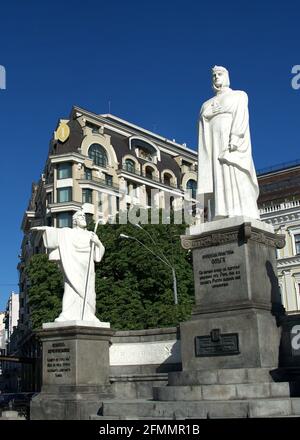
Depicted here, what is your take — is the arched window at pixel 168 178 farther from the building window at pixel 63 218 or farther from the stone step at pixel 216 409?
the stone step at pixel 216 409

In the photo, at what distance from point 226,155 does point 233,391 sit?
477 centimetres

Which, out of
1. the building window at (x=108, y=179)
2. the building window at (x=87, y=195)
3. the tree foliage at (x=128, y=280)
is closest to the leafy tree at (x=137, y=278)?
the tree foliage at (x=128, y=280)

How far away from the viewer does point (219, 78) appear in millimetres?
12617

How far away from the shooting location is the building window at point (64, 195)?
58156 mm

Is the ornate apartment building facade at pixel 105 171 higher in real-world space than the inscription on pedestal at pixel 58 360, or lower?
higher

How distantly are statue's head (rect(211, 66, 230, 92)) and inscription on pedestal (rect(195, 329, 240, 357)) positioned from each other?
17.5ft

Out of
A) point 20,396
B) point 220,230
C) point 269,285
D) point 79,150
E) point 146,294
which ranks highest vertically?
point 79,150

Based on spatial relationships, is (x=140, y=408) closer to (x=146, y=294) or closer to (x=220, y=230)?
(x=220, y=230)

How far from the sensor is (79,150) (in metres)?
59.9

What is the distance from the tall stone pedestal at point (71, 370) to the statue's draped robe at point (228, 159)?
395cm

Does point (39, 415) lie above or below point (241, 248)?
below

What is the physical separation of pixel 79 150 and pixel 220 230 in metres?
49.9

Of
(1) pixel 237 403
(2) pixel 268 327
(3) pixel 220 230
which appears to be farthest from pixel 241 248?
(1) pixel 237 403

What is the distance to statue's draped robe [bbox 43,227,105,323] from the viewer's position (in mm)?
13391
